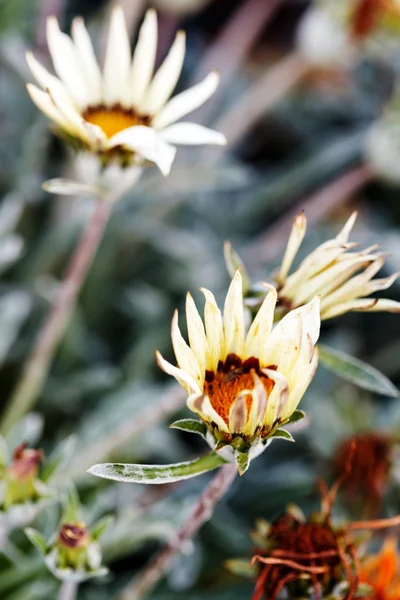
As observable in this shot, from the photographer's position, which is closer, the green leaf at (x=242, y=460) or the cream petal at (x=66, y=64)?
the green leaf at (x=242, y=460)

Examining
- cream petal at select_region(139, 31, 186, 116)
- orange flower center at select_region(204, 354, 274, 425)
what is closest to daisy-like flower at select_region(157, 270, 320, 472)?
orange flower center at select_region(204, 354, 274, 425)

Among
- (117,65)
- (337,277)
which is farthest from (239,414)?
(117,65)

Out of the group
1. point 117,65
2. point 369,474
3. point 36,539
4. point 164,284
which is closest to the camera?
point 36,539


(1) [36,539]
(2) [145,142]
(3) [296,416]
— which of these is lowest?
(1) [36,539]

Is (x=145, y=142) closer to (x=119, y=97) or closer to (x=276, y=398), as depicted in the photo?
(x=119, y=97)

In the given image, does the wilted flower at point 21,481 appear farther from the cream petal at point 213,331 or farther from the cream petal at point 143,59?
the cream petal at point 143,59

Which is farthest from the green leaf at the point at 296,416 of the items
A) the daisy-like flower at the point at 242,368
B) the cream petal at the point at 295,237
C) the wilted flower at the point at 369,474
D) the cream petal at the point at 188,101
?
the wilted flower at the point at 369,474

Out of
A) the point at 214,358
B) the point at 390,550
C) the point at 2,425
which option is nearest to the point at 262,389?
the point at 214,358
